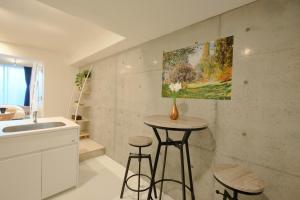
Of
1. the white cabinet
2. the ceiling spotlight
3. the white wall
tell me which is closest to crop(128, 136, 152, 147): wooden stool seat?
the white cabinet

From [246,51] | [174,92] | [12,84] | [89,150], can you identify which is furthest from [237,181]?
[12,84]

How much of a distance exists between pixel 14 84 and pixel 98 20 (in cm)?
790

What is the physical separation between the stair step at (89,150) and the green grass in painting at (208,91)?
238cm

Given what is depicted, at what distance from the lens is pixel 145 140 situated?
6.57 feet

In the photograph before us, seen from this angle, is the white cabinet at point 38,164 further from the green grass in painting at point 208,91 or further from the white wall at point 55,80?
the white wall at point 55,80

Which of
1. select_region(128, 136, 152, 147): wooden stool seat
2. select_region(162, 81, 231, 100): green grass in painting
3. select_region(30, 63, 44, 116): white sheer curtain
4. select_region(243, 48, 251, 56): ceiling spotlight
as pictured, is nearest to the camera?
select_region(243, 48, 251, 56): ceiling spotlight

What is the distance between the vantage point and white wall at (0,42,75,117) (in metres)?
3.92

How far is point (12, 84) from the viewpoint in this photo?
7.05 metres

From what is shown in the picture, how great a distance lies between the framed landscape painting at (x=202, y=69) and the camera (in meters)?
1.56

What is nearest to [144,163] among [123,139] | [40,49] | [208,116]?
[123,139]

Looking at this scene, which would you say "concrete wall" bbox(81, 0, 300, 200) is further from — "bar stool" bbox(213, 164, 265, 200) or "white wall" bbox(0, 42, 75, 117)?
"white wall" bbox(0, 42, 75, 117)

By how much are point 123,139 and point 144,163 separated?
689 millimetres

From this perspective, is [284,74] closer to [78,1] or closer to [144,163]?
[78,1]

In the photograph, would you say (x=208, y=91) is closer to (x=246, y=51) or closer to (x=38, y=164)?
Result: (x=246, y=51)
